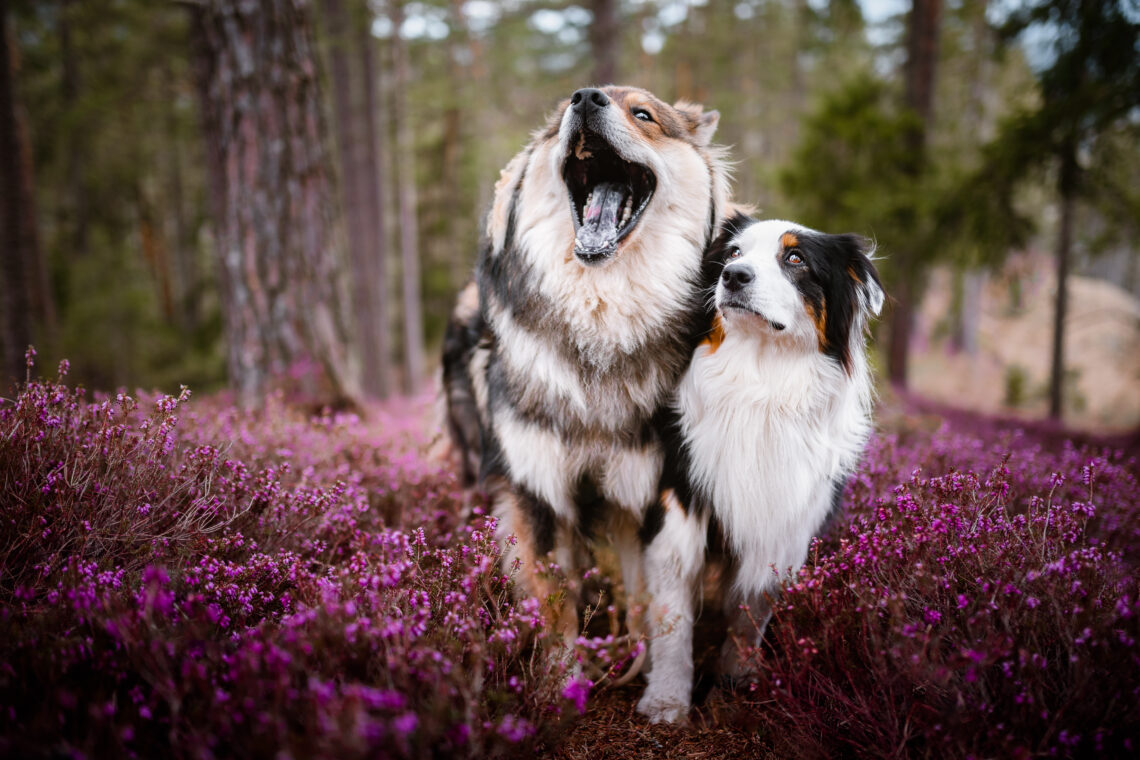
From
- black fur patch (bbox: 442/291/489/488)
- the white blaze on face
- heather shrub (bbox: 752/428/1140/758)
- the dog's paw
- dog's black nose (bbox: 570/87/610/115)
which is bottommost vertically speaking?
the dog's paw

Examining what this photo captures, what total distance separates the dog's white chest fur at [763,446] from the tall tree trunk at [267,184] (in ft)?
11.1

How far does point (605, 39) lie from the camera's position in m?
9.02

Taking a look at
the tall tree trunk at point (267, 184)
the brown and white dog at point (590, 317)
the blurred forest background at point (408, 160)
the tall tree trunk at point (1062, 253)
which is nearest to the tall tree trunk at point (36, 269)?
the blurred forest background at point (408, 160)

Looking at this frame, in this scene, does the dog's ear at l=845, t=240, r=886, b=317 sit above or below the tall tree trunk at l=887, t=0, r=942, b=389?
below

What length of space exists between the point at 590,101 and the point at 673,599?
6.79 ft

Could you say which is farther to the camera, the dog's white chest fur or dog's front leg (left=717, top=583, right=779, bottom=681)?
dog's front leg (left=717, top=583, right=779, bottom=681)

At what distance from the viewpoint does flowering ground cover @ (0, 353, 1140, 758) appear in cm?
145

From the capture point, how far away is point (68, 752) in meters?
1.21

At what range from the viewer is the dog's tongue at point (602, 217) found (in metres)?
2.48

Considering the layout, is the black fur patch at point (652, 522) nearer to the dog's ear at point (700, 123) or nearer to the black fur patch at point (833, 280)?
the black fur patch at point (833, 280)

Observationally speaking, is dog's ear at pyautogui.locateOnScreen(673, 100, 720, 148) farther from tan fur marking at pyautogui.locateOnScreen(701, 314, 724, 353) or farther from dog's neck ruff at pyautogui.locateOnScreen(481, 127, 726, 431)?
tan fur marking at pyautogui.locateOnScreen(701, 314, 724, 353)

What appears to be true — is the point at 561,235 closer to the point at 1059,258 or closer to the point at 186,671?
the point at 186,671

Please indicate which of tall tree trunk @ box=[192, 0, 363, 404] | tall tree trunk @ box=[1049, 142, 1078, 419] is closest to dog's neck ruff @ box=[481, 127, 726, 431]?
tall tree trunk @ box=[192, 0, 363, 404]

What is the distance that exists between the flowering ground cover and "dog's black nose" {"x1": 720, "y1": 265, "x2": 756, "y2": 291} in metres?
1.02
